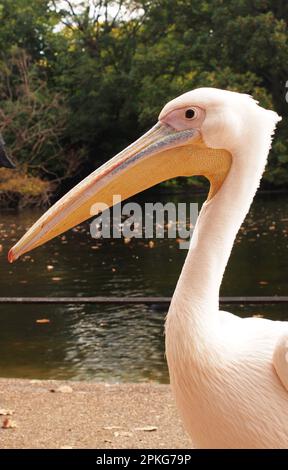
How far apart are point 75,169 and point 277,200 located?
8.18 meters

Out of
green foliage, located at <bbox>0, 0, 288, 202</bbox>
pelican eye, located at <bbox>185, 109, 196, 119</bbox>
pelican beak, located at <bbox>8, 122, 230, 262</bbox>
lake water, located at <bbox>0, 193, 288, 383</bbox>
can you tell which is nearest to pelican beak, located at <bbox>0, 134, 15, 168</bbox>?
pelican beak, located at <bbox>8, 122, 230, 262</bbox>

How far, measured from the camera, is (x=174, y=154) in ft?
6.07

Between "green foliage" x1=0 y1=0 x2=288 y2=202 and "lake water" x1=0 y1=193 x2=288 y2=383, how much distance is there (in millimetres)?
10099

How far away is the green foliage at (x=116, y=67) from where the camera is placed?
74.0ft

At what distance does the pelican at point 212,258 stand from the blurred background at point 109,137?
3378 mm

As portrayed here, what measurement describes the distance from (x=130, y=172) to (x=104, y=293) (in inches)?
230

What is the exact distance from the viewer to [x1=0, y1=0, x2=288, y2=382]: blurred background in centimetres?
633

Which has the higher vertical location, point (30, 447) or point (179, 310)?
point (179, 310)

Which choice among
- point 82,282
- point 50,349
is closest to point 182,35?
point 82,282

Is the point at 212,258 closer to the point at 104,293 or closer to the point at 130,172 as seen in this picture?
the point at 130,172

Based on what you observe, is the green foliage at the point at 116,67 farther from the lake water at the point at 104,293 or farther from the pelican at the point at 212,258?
the pelican at the point at 212,258

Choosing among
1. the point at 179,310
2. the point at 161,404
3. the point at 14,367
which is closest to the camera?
the point at 179,310
